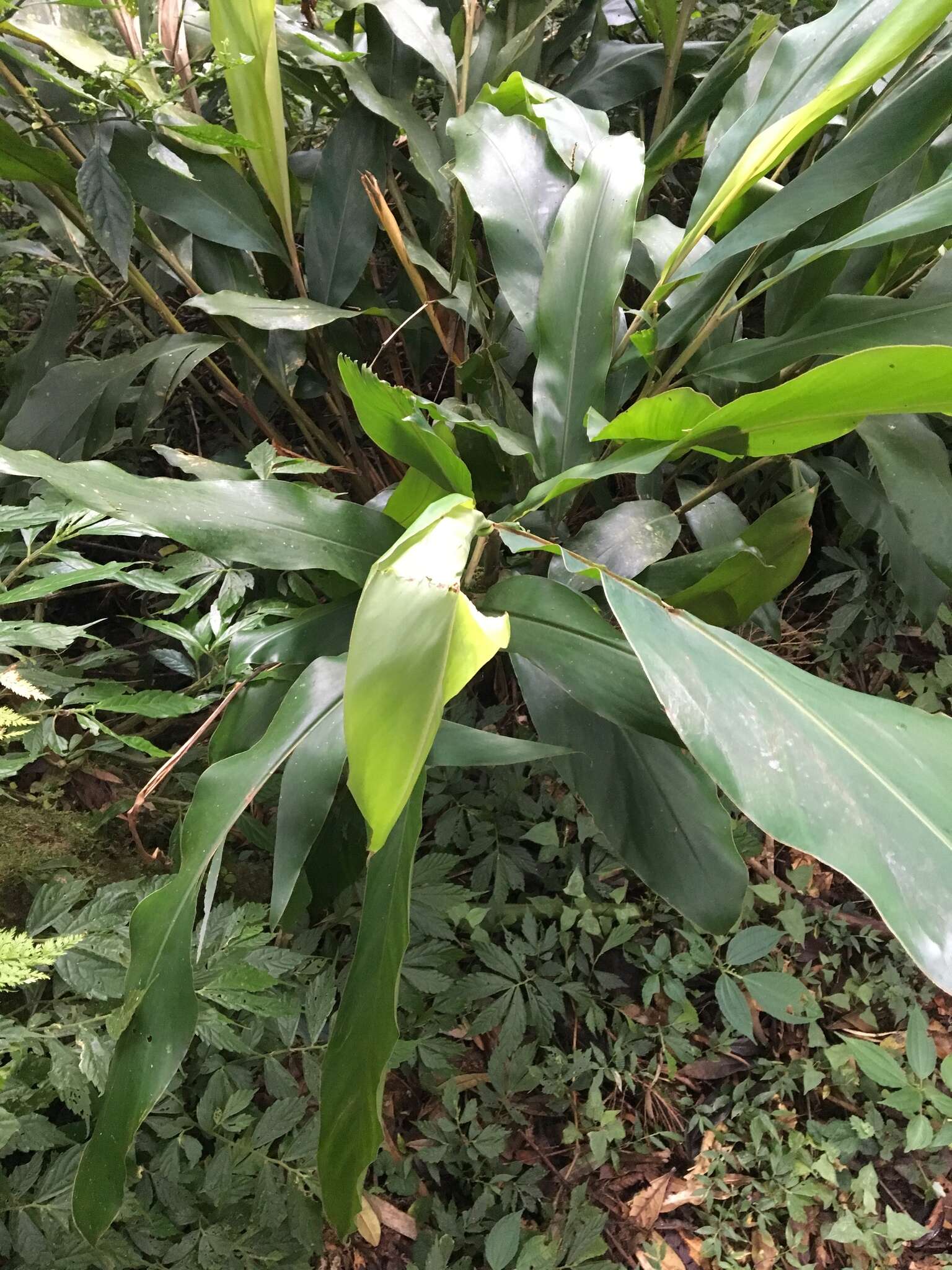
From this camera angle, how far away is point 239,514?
58 centimetres

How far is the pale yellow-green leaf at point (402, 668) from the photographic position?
1.09 feet

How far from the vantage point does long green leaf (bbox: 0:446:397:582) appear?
0.52 metres

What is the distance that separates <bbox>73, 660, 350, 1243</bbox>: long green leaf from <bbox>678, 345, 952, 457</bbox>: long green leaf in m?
0.41

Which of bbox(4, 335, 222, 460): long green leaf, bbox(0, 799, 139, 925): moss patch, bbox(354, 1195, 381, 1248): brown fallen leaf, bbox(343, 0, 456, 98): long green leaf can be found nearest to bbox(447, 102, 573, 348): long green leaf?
bbox(343, 0, 456, 98): long green leaf

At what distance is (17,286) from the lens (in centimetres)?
103

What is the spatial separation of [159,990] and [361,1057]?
5.5 inches

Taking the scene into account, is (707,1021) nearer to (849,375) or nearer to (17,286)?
(849,375)

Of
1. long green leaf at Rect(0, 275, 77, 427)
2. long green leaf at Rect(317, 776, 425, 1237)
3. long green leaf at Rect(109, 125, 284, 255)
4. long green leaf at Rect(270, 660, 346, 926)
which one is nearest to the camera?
long green leaf at Rect(317, 776, 425, 1237)

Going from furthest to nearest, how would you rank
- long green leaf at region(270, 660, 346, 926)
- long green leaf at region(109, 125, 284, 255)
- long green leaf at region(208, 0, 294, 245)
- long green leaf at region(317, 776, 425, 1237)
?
long green leaf at region(109, 125, 284, 255), long green leaf at region(208, 0, 294, 245), long green leaf at region(270, 660, 346, 926), long green leaf at region(317, 776, 425, 1237)

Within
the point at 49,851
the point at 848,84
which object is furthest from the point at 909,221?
the point at 49,851

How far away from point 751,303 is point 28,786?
1195 millimetres

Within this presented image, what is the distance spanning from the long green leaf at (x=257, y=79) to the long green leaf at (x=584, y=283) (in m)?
0.30

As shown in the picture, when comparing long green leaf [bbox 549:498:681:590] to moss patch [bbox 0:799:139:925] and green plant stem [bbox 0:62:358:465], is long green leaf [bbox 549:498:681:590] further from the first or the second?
moss patch [bbox 0:799:139:925]

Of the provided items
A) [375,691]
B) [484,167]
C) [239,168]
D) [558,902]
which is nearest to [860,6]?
[484,167]
